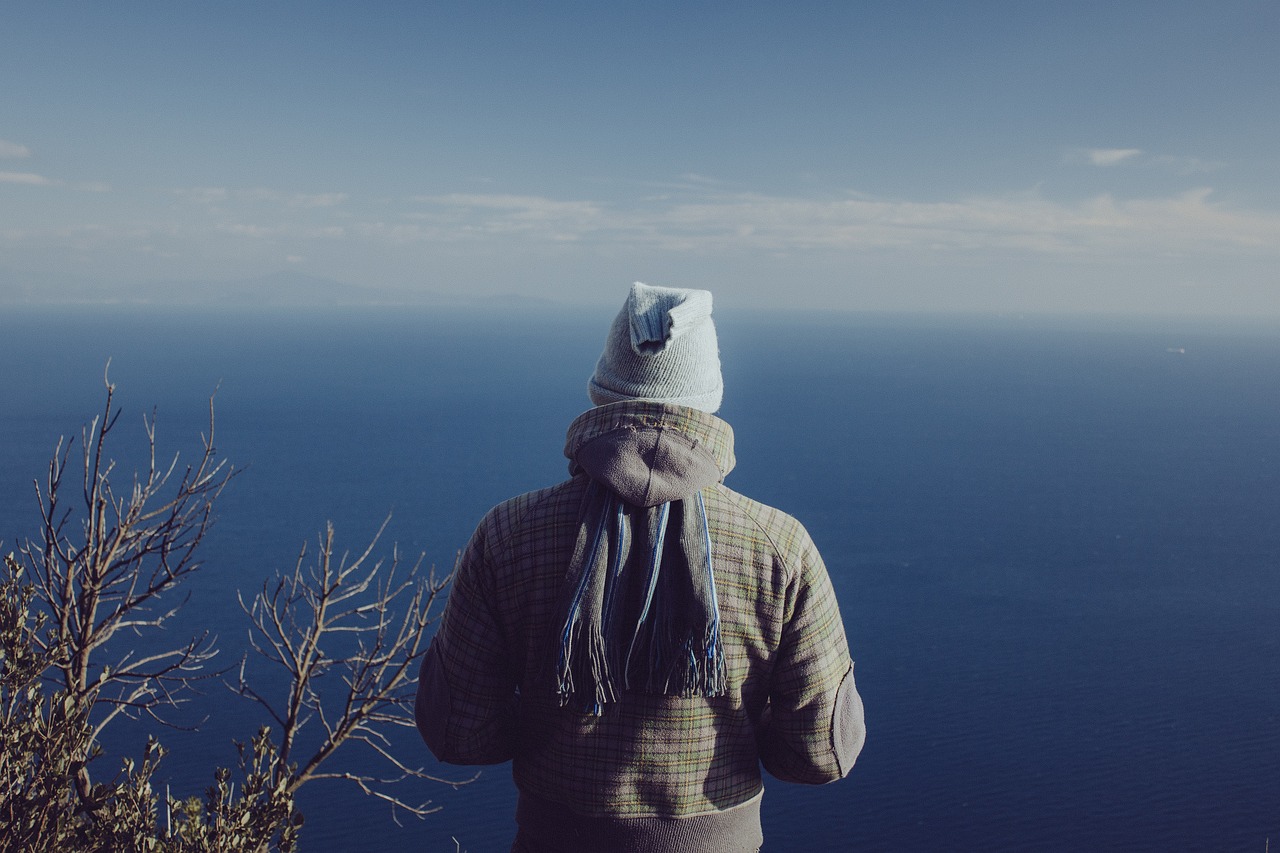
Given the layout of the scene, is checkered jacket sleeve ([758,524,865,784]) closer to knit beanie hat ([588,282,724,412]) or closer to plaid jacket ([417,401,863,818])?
plaid jacket ([417,401,863,818])

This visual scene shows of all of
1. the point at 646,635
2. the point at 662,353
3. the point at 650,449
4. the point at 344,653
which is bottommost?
the point at 344,653

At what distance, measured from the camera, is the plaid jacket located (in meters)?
1.47

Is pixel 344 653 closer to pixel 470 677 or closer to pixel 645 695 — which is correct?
pixel 470 677

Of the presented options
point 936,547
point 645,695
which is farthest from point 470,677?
point 936,547

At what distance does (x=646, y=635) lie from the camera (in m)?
1.47

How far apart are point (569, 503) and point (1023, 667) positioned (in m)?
32.2

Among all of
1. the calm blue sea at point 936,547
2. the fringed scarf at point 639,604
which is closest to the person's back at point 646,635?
the fringed scarf at point 639,604

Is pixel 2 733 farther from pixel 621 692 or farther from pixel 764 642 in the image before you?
pixel 764 642

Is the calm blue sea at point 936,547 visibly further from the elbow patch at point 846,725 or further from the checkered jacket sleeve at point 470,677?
the elbow patch at point 846,725

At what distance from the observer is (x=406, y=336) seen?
170 meters

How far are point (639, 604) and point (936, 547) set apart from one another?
42823mm

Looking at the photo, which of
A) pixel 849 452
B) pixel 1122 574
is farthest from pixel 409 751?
pixel 849 452

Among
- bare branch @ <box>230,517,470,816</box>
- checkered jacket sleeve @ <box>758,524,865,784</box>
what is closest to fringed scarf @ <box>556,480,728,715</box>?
checkered jacket sleeve @ <box>758,524,865,784</box>

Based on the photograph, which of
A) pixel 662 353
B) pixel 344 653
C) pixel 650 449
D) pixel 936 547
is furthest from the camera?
pixel 936 547
